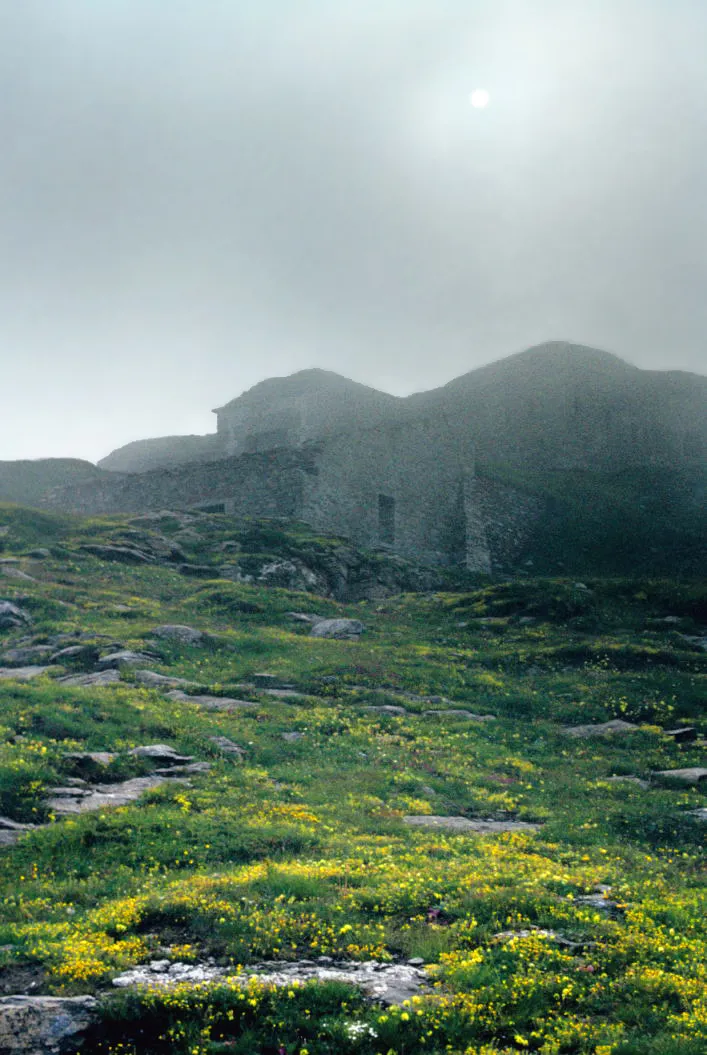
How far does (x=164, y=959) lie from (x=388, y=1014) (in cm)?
260

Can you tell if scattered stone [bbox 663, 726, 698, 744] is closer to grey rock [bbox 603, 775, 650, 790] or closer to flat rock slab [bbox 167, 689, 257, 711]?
grey rock [bbox 603, 775, 650, 790]

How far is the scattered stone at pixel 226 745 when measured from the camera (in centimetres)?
1812

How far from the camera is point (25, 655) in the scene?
82.3 ft

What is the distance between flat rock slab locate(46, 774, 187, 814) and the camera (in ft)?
45.6

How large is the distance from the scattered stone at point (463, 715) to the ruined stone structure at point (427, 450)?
1238 inches

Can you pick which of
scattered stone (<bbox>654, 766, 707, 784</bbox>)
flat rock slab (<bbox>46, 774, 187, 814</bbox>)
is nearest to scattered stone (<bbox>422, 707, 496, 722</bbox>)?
scattered stone (<bbox>654, 766, 707, 784</bbox>)

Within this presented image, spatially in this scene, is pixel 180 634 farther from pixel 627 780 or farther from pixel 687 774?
pixel 687 774

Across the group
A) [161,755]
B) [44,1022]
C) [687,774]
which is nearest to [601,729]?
[687,774]

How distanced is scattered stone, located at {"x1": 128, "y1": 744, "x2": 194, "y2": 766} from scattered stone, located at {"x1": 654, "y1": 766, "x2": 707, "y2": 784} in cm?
1077

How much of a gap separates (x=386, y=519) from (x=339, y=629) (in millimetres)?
27074

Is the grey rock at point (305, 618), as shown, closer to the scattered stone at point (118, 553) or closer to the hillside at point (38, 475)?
the scattered stone at point (118, 553)

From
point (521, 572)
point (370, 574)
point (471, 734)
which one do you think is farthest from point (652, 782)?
point (521, 572)

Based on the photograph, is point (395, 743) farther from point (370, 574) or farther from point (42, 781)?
point (370, 574)

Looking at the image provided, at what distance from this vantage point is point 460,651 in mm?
31547
